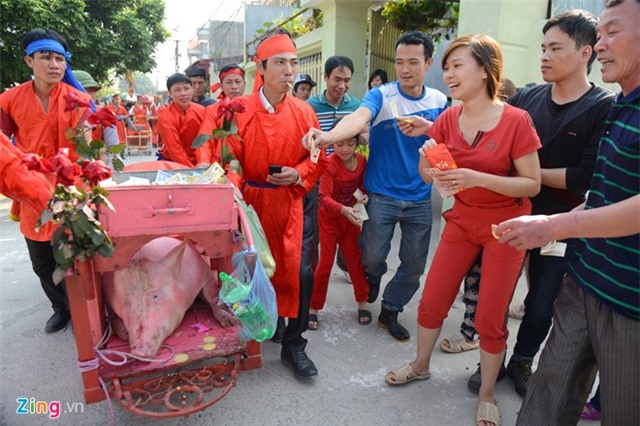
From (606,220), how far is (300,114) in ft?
6.08

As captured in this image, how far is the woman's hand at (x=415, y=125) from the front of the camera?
2.70 meters

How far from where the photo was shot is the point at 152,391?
2098 millimetres

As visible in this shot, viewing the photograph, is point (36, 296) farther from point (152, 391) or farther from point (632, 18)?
point (632, 18)

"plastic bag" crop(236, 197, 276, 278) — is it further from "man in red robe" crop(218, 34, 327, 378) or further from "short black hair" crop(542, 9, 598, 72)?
"short black hair" crop(542, 9, 598, 72)

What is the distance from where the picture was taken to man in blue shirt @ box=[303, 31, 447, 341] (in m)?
3.03

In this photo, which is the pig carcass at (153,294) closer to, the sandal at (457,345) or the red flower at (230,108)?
the red flower at (230,108)

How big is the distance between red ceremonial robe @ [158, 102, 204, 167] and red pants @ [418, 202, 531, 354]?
2.79 m

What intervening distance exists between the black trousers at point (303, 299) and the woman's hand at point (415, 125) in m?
0.84

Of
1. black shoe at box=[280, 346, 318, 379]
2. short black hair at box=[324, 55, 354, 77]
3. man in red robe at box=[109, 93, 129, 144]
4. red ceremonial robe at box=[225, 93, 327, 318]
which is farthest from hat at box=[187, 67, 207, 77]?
black shoe at box=[280, 346, 318, 379]

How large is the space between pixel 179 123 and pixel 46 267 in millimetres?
1990

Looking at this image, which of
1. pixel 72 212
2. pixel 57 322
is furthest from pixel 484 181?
pixel 57 322

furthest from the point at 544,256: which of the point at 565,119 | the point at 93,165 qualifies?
the point at 93,165

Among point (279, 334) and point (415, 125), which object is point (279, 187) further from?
point (279, 334)

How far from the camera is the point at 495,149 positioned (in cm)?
221
